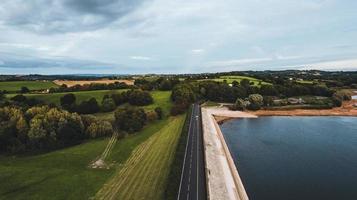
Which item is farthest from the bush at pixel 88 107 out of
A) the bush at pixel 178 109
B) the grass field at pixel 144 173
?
the grass field at pixel 144 173

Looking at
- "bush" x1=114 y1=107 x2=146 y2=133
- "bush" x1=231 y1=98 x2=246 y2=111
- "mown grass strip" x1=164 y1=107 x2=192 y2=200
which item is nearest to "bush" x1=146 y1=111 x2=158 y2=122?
"bush" x1=114 y1=107 x2=146 y2=133

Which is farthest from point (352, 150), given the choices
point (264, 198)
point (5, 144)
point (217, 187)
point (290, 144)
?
point (5, 144)

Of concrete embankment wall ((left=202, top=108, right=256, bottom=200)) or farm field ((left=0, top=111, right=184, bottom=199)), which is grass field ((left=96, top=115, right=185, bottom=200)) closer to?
farm field ((left=0, top=111, right=184, bottom=199))

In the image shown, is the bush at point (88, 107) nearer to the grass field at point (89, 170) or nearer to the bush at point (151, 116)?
the bush at point (151, 116)

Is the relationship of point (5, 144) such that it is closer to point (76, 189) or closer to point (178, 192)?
point (76, 189)

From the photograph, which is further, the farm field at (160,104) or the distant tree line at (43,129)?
the farm field at (160,104)

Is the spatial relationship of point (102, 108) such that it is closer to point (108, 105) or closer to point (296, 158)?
point (108, 105)
